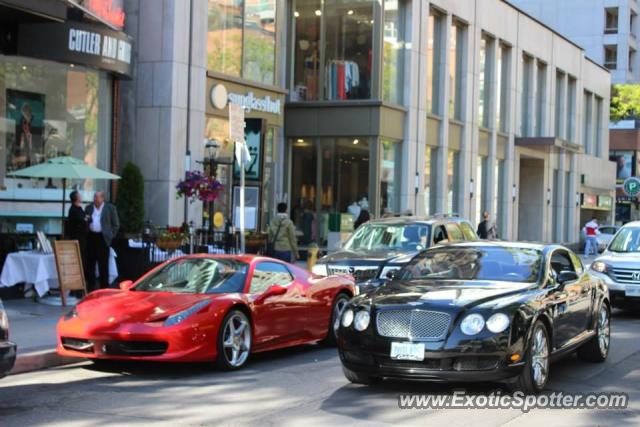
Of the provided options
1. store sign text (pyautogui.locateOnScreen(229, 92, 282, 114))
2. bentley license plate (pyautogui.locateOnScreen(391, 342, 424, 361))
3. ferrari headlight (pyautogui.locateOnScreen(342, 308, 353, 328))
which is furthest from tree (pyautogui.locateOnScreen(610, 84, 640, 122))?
bentley license plate (pyautogui.locateOnScreen(391, 342, 424, 361))

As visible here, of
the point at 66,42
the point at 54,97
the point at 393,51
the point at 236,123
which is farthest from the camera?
the point at 393,51

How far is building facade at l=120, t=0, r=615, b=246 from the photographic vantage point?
2169 cm

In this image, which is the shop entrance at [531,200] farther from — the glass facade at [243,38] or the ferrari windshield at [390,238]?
the ferrari windshield at [390,238]

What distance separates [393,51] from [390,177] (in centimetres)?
423

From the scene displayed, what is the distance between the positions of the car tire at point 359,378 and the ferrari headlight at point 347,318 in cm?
44

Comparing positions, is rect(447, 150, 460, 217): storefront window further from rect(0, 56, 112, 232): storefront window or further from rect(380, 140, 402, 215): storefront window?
rect(0, 56, 112, 232): storefront window

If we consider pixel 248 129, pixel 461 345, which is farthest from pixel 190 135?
pixel 461 345

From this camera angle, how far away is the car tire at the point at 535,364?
8555 millimetres

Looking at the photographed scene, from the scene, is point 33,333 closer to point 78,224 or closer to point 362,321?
point 78,224

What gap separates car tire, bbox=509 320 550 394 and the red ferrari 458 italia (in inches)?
130

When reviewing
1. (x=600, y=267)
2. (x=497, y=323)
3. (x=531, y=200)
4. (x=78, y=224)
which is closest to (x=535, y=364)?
(x=497, y=323)

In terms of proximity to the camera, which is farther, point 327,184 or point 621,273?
point 327,184

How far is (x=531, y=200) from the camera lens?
45312mm

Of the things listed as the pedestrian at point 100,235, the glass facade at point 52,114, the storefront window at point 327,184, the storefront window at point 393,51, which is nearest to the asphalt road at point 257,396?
the pedestrian at point 100,235
